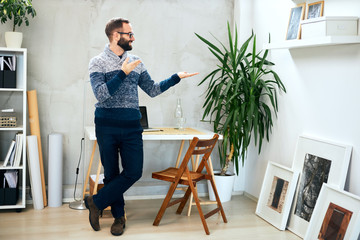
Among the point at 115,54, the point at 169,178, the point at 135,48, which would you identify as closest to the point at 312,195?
the point at 169,178

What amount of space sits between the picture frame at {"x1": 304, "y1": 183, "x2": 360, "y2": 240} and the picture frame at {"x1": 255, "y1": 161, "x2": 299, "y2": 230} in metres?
0.39

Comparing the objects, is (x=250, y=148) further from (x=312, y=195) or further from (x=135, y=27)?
(x=135, y=27)

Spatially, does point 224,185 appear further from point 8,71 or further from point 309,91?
point 8,71

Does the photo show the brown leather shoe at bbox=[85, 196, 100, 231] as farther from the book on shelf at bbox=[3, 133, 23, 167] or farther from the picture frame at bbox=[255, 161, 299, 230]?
the picture frame at bbox=[255, 161, 299, 230]

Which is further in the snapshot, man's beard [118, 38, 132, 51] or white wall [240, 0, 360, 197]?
man's beard [118, 38, 132, 51]

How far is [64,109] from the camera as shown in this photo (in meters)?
4.46

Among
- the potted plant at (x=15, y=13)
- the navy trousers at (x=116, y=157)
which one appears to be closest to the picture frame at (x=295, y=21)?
the navy trousers at (x=116, y=157)

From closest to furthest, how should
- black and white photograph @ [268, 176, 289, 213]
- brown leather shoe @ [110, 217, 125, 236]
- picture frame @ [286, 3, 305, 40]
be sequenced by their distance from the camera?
brown leather shoe @ [110, 217, 125, 236] < picture frame @ [286, 3, 305, 40] < black and white photograph @ [268, 176, 289, 213]

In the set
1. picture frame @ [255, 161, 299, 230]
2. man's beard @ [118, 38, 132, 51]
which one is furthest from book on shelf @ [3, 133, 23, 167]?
picture frame @ [255, 161, 299, 230]

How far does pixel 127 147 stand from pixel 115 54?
745mm

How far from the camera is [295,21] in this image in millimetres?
3764

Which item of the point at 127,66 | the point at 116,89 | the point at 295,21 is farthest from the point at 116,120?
the point at 295,21

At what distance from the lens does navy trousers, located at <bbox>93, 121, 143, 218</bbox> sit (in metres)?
3.43

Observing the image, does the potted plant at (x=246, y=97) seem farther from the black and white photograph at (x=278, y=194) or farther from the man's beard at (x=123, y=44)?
the man's beard at (x=123, y=44)
